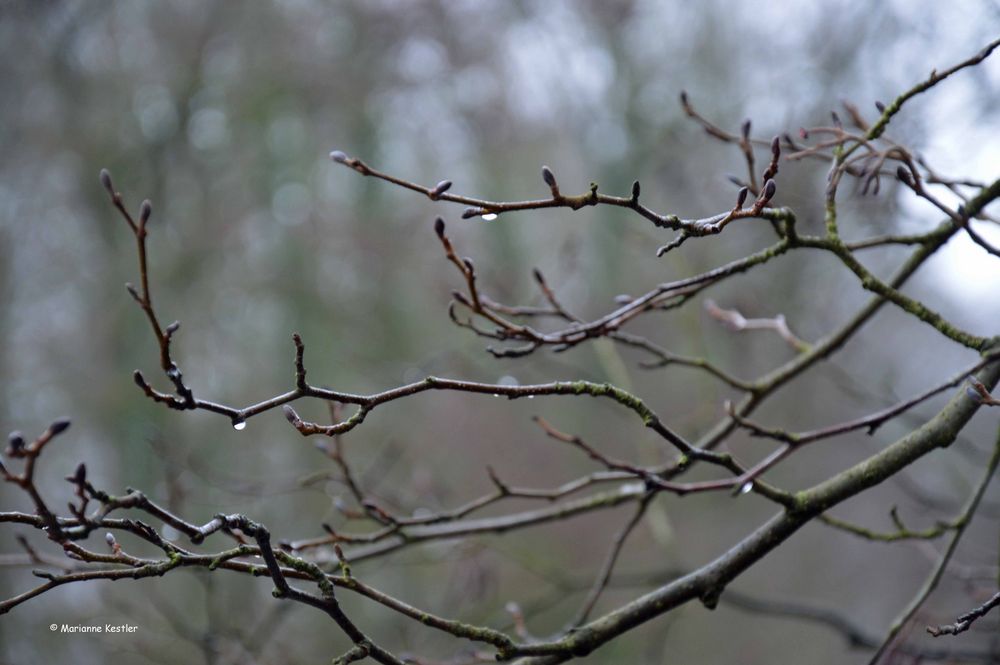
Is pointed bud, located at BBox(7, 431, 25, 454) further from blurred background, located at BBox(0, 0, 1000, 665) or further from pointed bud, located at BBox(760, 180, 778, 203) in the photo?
blurred background, located at BBox(0, 0, 1000, 665)

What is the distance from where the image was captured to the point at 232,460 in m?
7.19

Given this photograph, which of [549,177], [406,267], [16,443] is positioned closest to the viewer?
[16,443]

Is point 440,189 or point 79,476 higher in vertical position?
point 440,189

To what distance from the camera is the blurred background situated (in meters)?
5.95

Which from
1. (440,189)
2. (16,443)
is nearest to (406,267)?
(440,189)

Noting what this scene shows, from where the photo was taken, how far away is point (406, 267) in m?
→ 8.62

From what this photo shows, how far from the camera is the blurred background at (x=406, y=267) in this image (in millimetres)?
5945

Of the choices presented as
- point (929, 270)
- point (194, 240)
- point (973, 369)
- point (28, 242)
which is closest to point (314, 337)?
point (194, 240)

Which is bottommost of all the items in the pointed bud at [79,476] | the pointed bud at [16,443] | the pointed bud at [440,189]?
the pointed bud at [16,443]

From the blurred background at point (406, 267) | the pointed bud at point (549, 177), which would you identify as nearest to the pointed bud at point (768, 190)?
the pointed bud at point (549, 177)

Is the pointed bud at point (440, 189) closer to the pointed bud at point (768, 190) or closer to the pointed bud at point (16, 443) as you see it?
the pointed bud at point (768, 190)

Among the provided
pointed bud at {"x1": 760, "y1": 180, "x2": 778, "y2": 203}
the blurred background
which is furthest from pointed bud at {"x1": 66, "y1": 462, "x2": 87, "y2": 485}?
the blurred background

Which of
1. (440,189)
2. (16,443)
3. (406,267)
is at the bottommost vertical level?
(16,443)

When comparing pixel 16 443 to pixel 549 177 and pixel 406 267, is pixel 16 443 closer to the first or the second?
pixel 549 177
